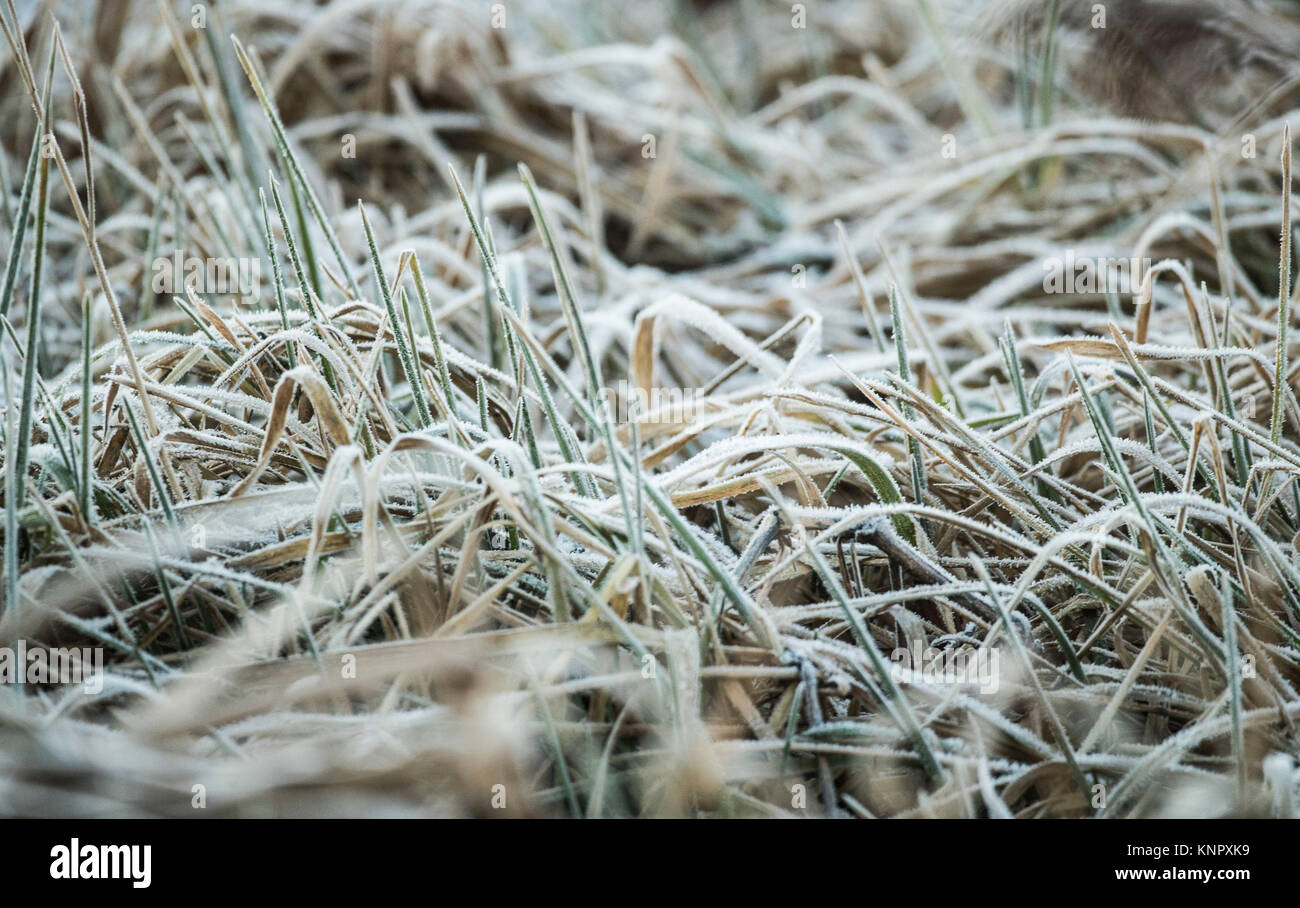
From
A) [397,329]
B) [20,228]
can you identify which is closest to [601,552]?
[397,329]

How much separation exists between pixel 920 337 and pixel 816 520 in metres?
0.33

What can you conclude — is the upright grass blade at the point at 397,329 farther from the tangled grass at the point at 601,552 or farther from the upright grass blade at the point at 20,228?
the upright grass blade at the point at 20,228

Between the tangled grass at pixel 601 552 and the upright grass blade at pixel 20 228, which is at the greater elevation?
the upright grass blade at pixel 20 228

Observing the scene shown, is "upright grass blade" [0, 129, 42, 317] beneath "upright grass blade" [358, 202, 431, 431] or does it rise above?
above

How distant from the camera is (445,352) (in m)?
0.76

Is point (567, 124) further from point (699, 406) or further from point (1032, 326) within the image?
point (699, 406)

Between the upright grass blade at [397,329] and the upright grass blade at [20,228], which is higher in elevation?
the upright grass blade at [20,228]

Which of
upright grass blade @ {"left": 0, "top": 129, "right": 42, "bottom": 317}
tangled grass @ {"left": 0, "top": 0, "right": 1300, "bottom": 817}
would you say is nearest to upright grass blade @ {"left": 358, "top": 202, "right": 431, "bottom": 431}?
tangled grass @ {"left": 0, "top": 0, "right": 1300, "bottom": 817}

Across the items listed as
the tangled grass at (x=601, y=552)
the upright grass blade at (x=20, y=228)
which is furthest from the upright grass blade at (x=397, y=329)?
the upright grass blade at (x=20, y=228)

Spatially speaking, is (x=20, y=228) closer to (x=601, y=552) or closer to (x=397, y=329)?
(x=397, y=329)

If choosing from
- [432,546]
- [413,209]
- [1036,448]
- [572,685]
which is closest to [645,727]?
[572,685]

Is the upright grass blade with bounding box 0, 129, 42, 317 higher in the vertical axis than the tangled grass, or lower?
higher

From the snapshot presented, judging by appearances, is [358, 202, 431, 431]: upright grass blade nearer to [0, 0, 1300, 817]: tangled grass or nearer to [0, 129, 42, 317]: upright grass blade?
[0, 0, 1300, 817]: tangled grass
